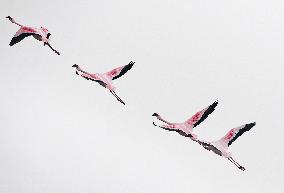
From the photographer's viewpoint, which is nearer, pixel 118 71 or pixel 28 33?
pixel 28 33

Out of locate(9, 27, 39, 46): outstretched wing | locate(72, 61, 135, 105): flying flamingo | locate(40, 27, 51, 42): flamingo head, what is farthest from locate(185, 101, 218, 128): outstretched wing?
locate(9, 27, 39, 46): outstretched wing

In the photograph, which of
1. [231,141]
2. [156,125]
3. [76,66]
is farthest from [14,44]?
[231,141]

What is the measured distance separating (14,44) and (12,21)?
12.5 feet

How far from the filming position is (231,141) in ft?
249

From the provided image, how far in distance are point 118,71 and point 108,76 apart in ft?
6.92

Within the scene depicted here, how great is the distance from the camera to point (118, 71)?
8194 centimetres

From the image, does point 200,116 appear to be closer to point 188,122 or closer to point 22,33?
point 188,122

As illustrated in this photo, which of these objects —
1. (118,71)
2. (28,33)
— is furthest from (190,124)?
(28,33)

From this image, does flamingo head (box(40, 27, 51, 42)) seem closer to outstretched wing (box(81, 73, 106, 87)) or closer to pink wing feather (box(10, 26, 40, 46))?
pink wing feather (box(10, 26, 40, 46))

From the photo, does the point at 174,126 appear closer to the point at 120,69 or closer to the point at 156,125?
the point at 156,125

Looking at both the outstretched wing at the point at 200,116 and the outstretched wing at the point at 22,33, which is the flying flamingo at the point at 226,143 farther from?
the outstretched wing at the point at 22,33

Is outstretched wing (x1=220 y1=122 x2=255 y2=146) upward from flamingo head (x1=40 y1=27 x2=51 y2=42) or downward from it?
downward

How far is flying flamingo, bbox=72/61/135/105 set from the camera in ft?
253

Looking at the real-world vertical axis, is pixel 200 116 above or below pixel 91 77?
below
